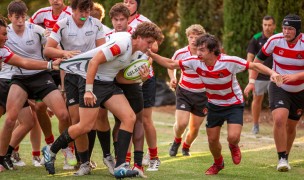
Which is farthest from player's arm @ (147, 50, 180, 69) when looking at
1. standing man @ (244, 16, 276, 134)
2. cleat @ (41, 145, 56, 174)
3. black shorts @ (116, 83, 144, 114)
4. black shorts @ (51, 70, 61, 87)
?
standing man @ (244, 16, 276, 134)

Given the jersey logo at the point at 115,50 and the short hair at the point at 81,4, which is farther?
the short hair at the point at 81,4

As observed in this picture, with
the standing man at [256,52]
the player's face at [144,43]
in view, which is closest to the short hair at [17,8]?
the player's face at [144,43]

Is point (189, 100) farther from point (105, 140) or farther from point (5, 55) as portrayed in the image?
point (5, 55)

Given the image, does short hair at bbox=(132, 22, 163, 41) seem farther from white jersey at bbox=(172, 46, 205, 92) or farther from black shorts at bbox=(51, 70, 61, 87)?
white jersey at bbox=(172, 46, 205, 92)

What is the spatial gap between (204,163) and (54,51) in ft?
9.92

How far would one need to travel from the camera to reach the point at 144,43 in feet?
31.6

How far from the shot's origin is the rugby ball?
9.79 metres

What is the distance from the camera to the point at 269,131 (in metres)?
16.5

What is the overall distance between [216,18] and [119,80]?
11.6 meters

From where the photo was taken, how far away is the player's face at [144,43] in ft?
31.5

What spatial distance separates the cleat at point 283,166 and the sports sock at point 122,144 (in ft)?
7.56

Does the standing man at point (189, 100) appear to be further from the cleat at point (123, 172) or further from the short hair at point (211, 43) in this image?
the cleat at point (123, 172)

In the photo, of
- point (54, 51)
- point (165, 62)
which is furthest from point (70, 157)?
point (165, 62)

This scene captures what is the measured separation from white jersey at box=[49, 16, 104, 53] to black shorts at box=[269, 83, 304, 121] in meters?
2.45
